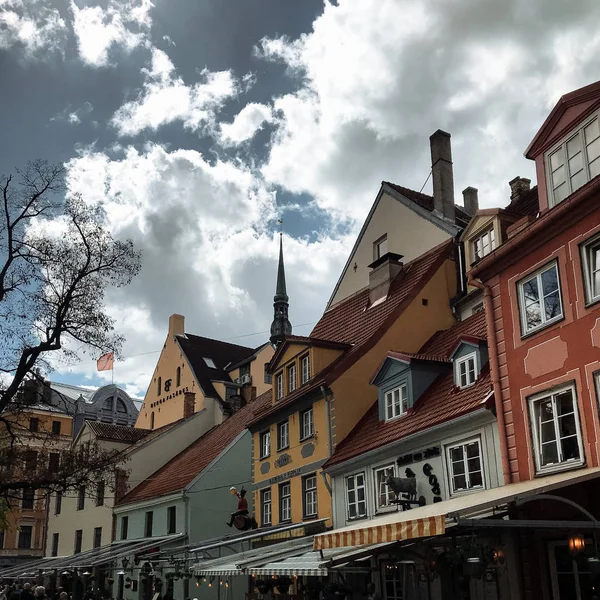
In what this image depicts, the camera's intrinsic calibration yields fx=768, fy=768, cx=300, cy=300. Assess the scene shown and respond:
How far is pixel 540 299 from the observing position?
14555 mm

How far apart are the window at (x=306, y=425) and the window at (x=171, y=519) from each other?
33.7ft

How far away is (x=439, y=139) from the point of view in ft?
89.0

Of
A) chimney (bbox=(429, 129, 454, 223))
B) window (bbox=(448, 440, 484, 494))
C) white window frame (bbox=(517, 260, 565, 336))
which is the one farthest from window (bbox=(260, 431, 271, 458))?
white window frame (bbox=(517, 260, 565, 336))

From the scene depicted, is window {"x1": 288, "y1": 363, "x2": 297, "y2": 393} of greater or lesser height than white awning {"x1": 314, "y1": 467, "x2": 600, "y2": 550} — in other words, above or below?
above

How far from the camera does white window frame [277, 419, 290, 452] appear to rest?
84.0ft

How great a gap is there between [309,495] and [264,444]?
4.29m

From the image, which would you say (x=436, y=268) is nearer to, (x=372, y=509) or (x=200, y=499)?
(x=372, y=509)

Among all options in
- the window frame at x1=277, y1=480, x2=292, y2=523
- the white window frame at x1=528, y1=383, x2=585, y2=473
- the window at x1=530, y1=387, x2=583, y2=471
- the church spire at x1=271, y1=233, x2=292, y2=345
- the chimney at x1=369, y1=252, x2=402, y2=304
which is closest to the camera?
the white window frame at x1=528, y1=383, x2=585, y2=473

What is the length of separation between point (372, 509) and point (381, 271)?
919 cm

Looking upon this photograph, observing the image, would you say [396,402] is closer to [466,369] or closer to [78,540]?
[466,369]

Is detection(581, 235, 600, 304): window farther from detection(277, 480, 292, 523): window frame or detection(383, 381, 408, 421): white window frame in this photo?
detection(277, 480, 292, 523): window frame

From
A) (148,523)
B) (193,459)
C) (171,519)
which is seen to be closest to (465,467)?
(171,519)

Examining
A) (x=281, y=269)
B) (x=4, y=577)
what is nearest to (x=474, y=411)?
(x=4, y=577)

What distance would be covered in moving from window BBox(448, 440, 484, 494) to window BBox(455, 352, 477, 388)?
1.71m
